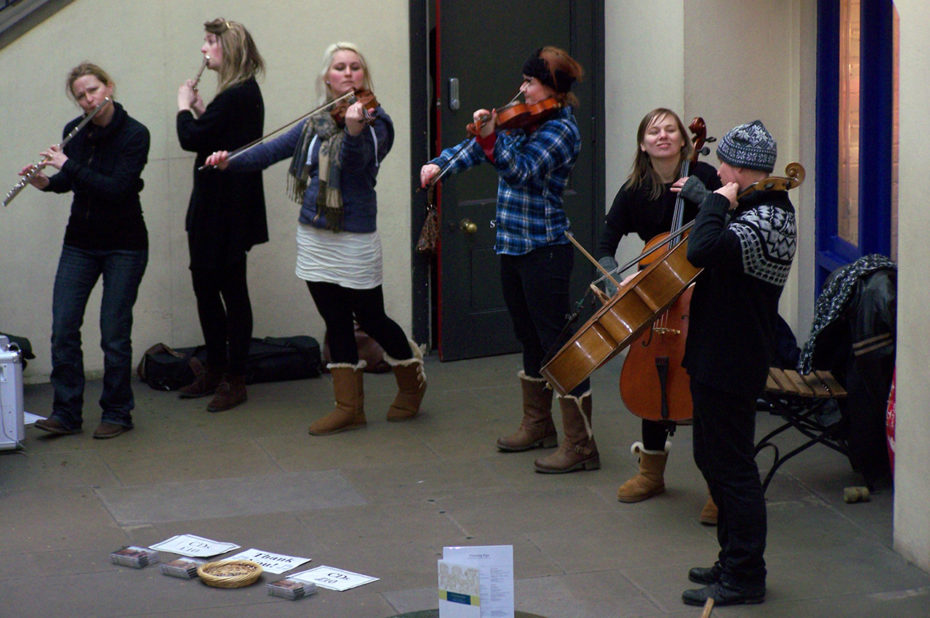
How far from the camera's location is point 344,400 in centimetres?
659

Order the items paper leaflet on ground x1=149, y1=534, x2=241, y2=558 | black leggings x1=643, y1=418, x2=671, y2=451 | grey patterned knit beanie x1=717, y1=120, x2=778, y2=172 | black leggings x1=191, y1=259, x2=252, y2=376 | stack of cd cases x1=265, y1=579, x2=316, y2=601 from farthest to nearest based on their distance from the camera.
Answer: black leggings x1=191, y1=259, x2=252, y2=376 → black leggings x1=643, y1=418, x2=671, y2=451 → paper leaflet on ground x1=149, y1=534, x2=241, y2=558 → stack of cd cases x1=265, y1=579, x2=316, y2=601 → grey patterned knit beanie x1=717, y1=120, x2=778, y2=172

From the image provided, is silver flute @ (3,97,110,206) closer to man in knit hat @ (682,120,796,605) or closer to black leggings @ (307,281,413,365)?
black leggings @ (307,281,413,365)

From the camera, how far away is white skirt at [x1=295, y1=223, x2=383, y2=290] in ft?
20.9

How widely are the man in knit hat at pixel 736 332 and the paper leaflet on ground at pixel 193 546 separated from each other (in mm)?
1718

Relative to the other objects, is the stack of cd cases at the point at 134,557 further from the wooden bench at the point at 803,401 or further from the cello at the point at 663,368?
the wooden bench at the point at 803,401

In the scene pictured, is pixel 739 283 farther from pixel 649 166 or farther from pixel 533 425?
pixel 533 425

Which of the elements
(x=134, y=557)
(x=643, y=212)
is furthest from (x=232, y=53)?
(x=134, y=557)

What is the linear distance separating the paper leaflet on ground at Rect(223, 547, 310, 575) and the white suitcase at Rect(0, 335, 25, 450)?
176cm

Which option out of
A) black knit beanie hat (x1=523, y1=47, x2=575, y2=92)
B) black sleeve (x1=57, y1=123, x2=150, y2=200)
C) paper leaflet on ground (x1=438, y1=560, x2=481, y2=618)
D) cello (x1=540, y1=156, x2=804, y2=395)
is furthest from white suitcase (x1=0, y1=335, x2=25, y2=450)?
paper leaflet on ground (x1=438, y1=560, x2=481, y2=618)

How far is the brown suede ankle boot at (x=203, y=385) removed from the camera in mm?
7303

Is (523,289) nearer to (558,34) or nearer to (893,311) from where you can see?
(893,311)

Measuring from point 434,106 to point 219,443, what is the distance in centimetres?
261

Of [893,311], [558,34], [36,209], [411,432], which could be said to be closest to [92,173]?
[36,209]

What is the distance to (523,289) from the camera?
5.90 m
